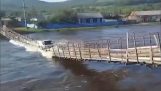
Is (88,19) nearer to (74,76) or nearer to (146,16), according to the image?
(146,16)

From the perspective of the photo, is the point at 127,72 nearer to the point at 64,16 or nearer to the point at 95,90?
the point at 95,90

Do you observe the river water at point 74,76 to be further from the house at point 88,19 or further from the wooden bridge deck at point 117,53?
the house at point 88,19

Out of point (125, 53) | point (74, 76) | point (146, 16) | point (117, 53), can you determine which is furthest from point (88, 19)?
point (125, 53)

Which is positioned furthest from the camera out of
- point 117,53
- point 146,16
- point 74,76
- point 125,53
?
point 146,16

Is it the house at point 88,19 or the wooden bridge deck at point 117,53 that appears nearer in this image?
the wooden bridge deck at point 117,53

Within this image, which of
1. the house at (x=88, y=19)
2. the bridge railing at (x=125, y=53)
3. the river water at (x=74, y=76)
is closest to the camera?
the bridge railing at (x=125, y=53)

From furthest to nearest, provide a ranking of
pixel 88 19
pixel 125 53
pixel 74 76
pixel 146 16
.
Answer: pixel 146 16
pixel 88 19
pixel 74 76
pixel 125 53

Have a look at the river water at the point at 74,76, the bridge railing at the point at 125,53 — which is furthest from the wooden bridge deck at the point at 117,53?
the river water at the point at 74,76

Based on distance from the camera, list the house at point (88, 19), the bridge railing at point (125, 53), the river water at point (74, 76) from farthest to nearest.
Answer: the house at point (88, 19) < the river water at point (74, 76) < the bridge railing at point (125, 53)

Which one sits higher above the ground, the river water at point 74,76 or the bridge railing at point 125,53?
the bridge railing at point 125,53

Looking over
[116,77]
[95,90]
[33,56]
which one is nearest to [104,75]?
[116,77]

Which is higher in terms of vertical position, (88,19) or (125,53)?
(88,19)
